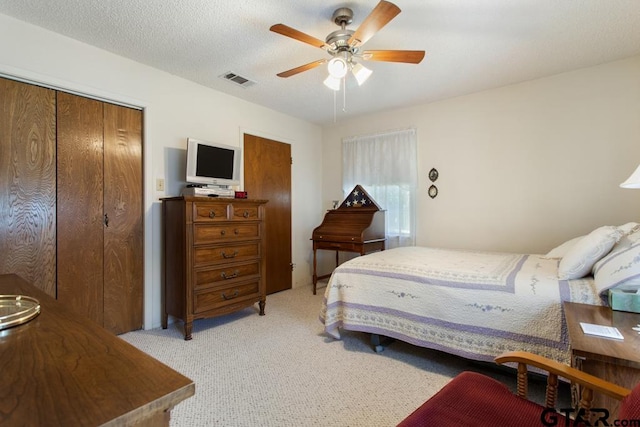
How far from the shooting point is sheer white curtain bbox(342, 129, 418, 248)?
386 cm

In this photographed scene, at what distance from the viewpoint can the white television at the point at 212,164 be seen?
9.39 feet

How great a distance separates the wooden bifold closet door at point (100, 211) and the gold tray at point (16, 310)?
63.8 inches

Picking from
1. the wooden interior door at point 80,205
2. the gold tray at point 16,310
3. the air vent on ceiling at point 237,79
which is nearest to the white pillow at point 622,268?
the gold tray at point 16,310

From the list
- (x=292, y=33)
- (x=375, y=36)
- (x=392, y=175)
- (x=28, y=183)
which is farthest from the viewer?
(x=392, y=175)

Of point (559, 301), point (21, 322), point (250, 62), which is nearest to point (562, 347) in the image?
point (559, 301)

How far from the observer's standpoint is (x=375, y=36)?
2301mm

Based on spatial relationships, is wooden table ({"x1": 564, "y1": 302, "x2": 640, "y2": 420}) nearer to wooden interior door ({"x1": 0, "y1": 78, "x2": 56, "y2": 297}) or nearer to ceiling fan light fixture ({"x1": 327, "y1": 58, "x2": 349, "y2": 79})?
ceiling fan light fixture ({"x1": 327, "y1": 58, "x2": 349, "y2": 79})

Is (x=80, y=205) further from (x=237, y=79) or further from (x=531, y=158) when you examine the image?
(x=531, y=158)

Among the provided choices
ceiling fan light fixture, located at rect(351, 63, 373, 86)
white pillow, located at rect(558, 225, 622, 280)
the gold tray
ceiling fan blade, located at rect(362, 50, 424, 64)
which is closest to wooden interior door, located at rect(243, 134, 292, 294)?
ceiling fan light fixture, located at rect(351, 63, 373, 86)

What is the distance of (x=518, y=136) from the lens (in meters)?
3.17

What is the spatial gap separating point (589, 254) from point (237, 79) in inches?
→ 123

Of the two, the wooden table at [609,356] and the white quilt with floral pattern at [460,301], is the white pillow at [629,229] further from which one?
the wooden table at [609,356]

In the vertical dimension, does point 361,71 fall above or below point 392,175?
above

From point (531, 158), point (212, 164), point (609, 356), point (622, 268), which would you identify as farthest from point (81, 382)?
point (531, 158)
